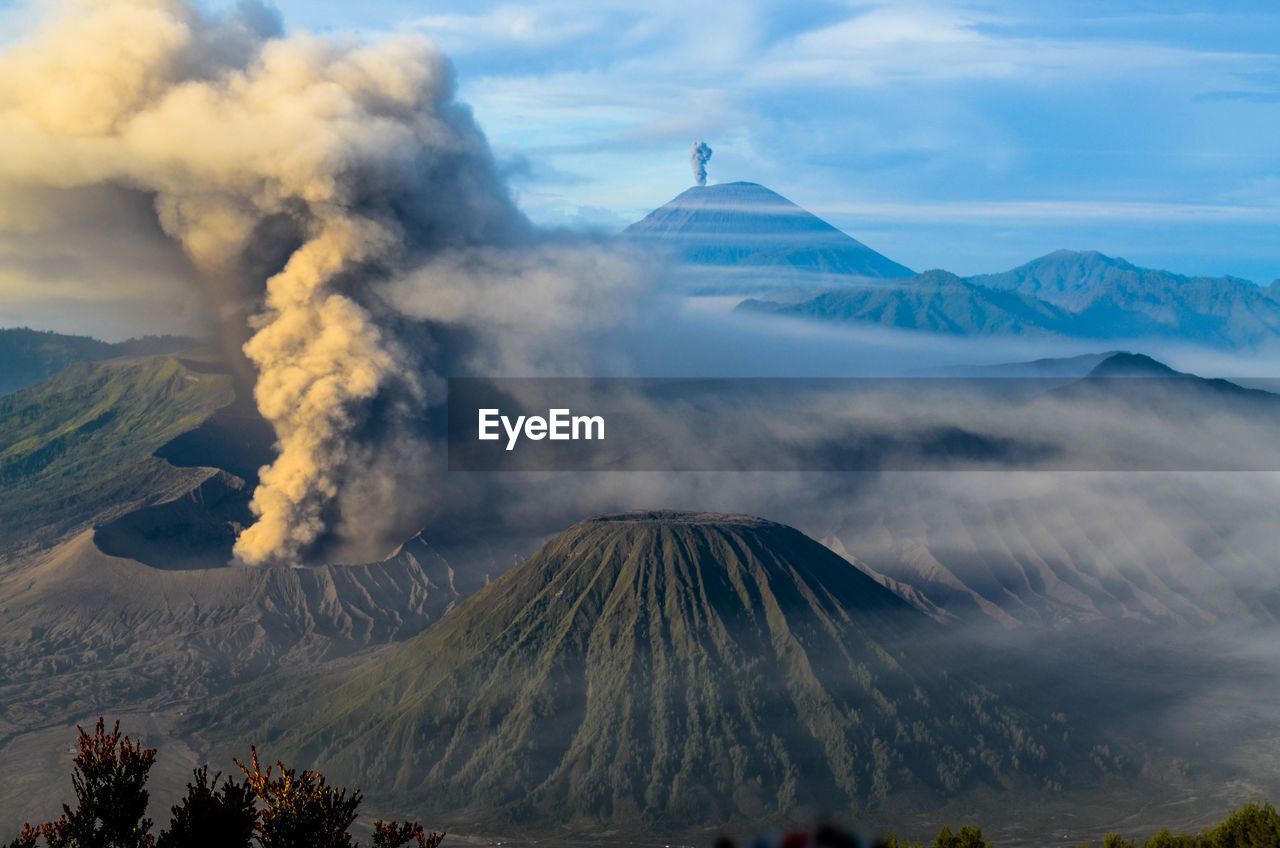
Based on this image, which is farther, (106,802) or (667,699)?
A: (667,699)

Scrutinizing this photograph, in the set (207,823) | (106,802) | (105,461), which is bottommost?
(105,461)

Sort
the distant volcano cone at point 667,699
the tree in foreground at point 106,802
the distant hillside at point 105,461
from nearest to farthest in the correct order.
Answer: the tree in foreground at point 106,802, the distant volcano cone at point 667,699, the distant hillside at point 105,461

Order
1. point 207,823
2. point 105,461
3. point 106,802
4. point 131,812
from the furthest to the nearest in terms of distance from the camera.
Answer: point 105,461 → point 131,812 → point 106,802 → point 207,823

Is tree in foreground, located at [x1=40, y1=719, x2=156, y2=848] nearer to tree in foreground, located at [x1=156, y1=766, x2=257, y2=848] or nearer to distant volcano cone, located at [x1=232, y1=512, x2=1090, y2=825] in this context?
tree in foreground, located at [x1=156, y1=766, x2=257, y2=848]

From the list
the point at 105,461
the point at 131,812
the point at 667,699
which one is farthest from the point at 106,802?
the point at 105,461

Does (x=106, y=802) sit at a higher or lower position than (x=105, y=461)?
higher

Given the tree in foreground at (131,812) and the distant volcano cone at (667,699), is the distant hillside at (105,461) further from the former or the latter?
the tree in foreground at (131,812)

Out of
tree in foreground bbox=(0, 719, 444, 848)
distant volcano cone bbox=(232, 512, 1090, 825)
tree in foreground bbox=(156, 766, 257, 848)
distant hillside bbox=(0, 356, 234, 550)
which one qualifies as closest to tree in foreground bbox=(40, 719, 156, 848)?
tree in foreground bbox=(0, 719, 444, 848)

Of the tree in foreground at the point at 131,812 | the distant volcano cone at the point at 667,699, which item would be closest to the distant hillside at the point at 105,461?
the distant volcano cone at the point at 667,699

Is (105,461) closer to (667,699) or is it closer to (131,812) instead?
(667,699)
